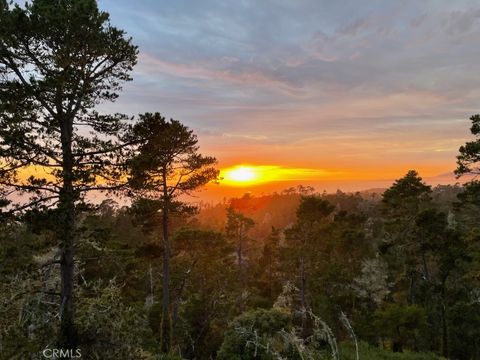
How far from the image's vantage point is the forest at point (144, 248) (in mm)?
10734

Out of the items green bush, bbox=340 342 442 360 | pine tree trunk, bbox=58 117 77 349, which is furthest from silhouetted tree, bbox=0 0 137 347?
green bush, bbox=340 342 442 360

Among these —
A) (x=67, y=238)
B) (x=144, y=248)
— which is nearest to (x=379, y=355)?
(x=144, y=248)

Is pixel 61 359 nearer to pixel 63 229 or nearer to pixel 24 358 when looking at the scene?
pixel 24 358

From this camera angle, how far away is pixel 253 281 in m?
50.7

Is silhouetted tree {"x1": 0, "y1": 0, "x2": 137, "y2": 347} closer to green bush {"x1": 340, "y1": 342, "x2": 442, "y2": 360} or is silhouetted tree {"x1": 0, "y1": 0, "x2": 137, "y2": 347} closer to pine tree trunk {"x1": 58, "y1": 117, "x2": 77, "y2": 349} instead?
pine tree trunk {"x1": 58, "y1": 117, "x2": 77, "y2": 349}

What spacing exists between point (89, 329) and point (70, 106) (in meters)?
6.57

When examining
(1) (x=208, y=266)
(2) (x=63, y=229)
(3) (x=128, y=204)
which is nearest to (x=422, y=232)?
(1) (x=208, y=266)

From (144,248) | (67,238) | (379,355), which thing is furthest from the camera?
(379,355)

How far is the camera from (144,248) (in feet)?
74.3

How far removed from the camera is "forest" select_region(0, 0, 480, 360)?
→ 1073cm

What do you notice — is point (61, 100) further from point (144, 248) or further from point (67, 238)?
point (144, 248)

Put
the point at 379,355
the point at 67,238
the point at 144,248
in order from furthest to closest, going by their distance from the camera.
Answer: the point at 379,355
the point at 144,248
the point at 67,238

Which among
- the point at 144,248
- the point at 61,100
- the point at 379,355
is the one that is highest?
the point at 61,100

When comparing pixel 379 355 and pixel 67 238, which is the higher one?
pixel 67 238
